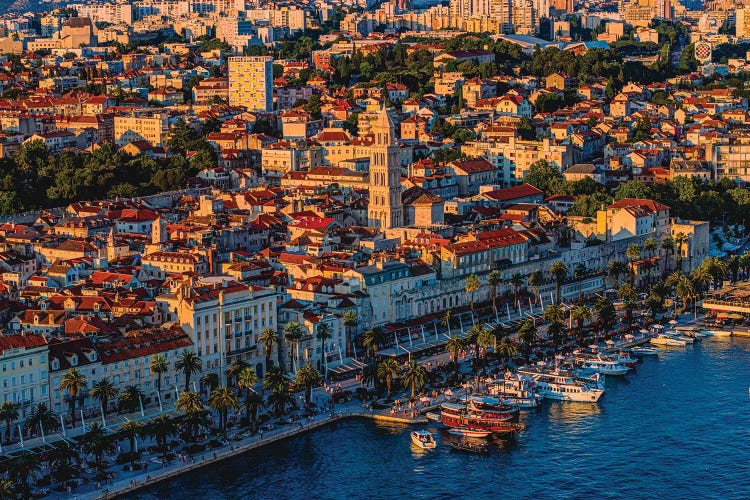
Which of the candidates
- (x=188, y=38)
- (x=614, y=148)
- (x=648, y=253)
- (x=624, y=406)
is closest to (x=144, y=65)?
(x=188, y=38)

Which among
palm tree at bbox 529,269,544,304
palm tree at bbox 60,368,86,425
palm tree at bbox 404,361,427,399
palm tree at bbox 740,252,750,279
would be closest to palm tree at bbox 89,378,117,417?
palm tree at bbox 60,368,86,425

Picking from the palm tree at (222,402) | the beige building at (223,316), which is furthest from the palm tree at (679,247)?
the palm tree at (222,402)

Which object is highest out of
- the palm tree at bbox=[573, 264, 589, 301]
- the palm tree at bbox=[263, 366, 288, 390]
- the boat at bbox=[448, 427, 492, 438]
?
the palm tree at bbox=[573, 264, 589, 301]

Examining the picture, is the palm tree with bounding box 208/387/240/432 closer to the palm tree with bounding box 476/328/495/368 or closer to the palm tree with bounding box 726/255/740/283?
the palm tree with bounding box 476/328/495/368

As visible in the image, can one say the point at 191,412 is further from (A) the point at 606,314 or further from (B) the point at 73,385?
(A) the point at 606,314

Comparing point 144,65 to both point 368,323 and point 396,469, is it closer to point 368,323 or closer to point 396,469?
point 368,323

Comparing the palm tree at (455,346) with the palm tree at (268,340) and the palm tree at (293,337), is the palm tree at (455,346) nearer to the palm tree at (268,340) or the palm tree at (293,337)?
the palm tree at (293,337)
